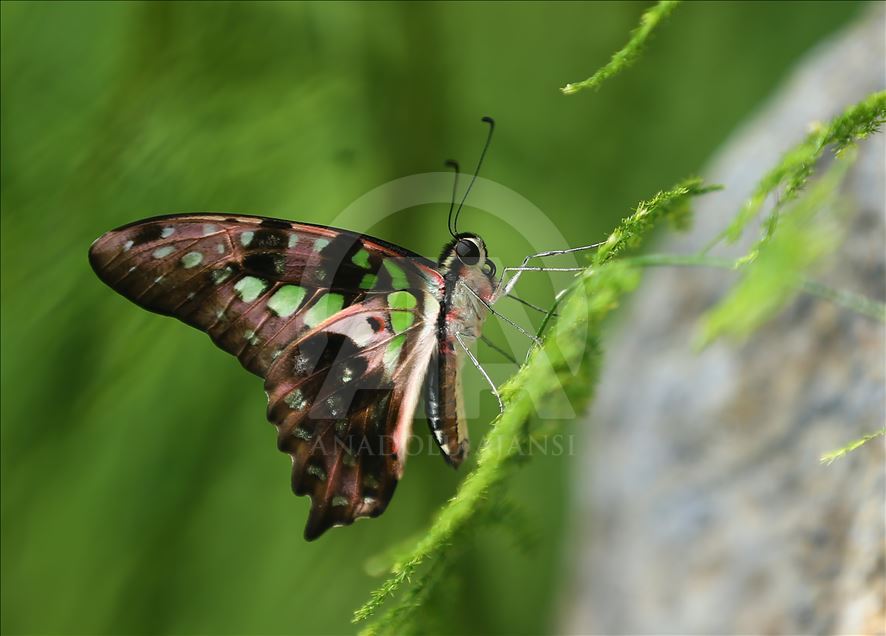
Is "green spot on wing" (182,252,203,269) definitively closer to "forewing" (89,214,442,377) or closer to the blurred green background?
"forewing" (89,214,442,377)

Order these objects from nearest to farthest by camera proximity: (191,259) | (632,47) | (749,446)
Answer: (632,47) < (191,259) < (749,446)

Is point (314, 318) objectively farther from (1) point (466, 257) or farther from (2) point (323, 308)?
(1) point (466, 257)

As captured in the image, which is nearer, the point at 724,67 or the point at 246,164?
the point at 246,164

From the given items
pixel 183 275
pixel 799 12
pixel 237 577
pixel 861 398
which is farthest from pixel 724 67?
pixel 237 577

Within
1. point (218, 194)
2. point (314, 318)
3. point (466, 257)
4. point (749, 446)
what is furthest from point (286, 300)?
point (749, 446)

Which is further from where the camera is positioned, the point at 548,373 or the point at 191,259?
the point at 191,259

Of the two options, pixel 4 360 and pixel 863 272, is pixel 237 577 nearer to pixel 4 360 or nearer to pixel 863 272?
pixel 4 360
